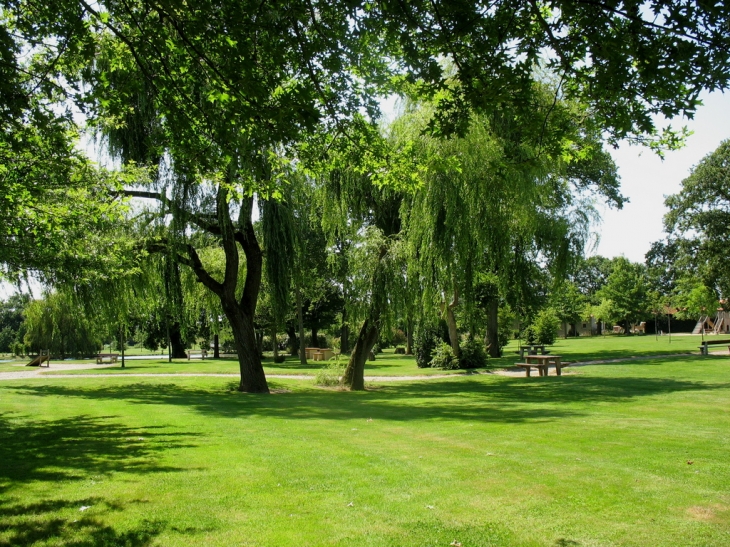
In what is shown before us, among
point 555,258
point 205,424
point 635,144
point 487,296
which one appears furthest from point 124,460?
point 487,296

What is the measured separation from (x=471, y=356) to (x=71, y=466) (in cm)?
2214

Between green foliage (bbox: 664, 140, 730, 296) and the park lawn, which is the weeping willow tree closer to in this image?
the park lawn

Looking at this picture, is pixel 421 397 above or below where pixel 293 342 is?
below

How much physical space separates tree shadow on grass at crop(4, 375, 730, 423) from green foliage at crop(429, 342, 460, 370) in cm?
524

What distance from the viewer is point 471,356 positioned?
27188 millimetres

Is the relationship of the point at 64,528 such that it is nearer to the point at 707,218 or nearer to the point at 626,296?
the point at 707,218

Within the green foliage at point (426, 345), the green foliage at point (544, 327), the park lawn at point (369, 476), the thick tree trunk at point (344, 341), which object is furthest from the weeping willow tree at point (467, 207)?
the thick tree trunk at point (344, 341)

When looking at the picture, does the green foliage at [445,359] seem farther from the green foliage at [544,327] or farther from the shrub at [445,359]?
the green foliage at [544,327]

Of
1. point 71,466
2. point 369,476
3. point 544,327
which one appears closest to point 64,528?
point 71,466

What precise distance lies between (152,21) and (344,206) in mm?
11670

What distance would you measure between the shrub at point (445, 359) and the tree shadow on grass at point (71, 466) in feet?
61.0

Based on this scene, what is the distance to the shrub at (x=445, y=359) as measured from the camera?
90.4ft

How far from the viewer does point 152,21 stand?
6.76 metres

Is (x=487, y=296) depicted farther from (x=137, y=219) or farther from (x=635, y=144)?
(x=635, y=144)
